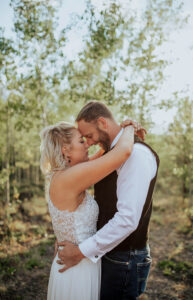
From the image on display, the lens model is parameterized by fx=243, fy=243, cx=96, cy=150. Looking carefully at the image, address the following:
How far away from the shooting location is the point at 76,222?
7.38 ft

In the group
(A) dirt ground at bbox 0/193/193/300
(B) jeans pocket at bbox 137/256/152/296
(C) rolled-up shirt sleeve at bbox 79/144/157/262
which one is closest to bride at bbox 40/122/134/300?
Answer: (C) rolled-up shirt sleeve at bbox 79/144/157/262

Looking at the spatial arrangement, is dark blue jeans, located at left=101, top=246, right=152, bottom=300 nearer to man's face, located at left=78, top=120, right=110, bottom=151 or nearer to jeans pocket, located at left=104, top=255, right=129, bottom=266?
jeans pocket, located at left=104, top=255, right=129, bottom=266

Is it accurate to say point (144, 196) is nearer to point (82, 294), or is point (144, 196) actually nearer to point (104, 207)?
point (104, 207)

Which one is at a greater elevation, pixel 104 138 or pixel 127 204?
pixel 104 138

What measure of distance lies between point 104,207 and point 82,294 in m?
0.81

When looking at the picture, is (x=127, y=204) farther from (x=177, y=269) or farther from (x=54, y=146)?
(x=177, y=269)

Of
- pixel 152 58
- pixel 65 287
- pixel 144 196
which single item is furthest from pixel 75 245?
pixel 152 58

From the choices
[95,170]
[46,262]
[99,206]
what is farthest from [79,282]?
[46,262]

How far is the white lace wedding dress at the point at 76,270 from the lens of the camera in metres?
2.23

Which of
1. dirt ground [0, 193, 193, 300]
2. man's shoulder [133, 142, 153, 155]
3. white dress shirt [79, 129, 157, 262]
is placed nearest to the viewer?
white dress shirt [79, 129, 157, 262]

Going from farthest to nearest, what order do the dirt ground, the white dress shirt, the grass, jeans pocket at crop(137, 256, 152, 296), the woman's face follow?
the grass
the dirt ground
the woman's face
jeans pocket at crop(137, 256, 152, 296)
the white dress shirt

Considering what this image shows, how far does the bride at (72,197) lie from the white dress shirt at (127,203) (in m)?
0.11

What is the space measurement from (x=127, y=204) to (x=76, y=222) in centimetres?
58

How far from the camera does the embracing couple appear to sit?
2006 mm
